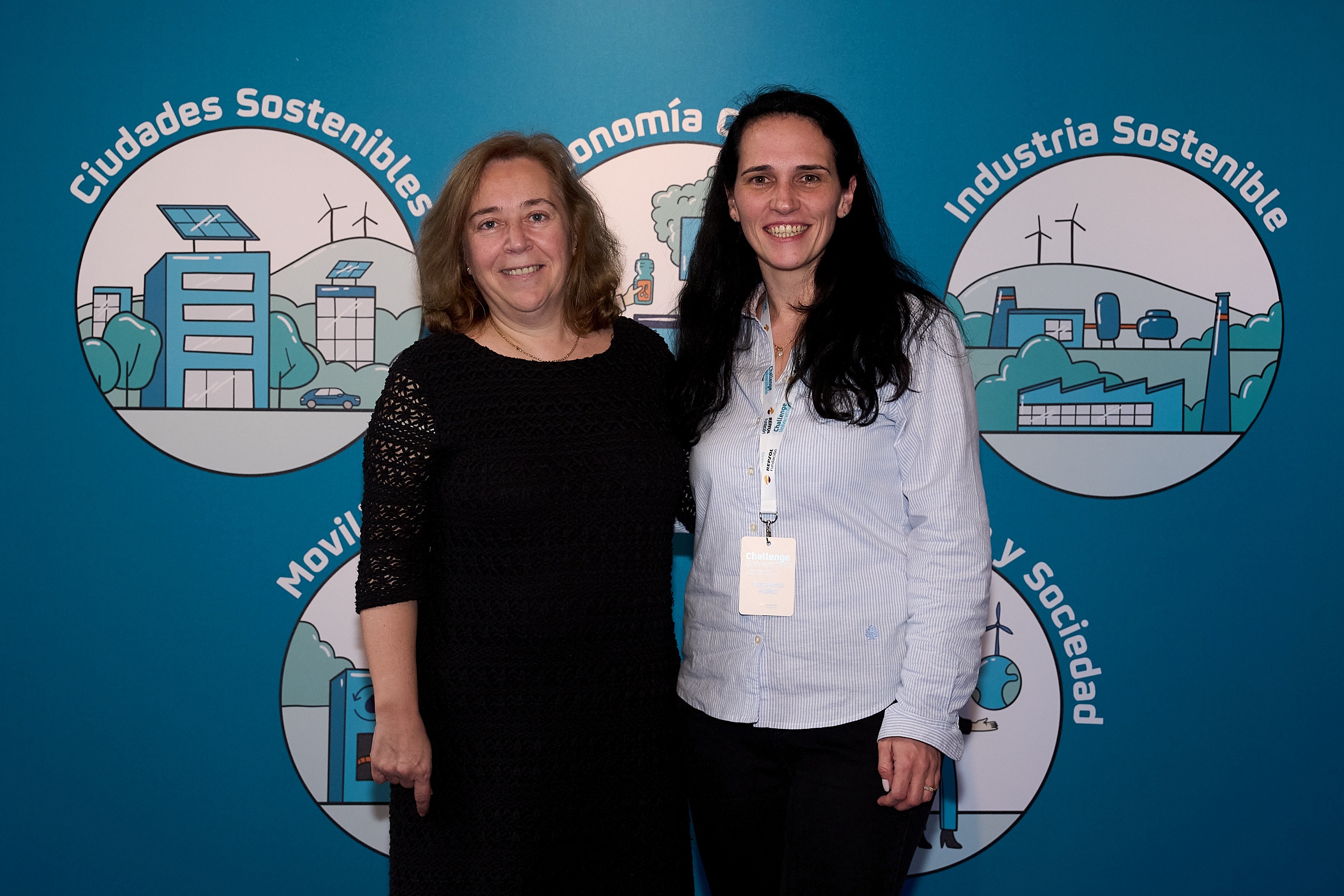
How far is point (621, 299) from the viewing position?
1891 millimetres

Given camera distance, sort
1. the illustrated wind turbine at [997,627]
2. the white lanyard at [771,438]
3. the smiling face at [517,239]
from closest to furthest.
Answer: the white lanyard at [771,438], the smiling face at [517,239], the illustrated wind turbine at [997,627]

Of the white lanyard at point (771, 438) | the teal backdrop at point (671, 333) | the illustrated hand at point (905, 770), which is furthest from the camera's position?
the teal backdrop at point (671, 333)

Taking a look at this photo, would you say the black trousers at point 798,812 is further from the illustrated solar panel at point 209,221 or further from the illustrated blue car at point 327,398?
the illustrated solar panel at point 209,221

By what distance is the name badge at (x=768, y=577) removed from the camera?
129cm

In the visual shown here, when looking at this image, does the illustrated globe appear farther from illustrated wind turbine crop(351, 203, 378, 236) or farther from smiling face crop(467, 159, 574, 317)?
illustrated wind turbine crop(351, 203, 378, 236)

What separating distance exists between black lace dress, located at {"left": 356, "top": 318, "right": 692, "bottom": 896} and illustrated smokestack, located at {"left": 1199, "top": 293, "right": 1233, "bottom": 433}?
1.38 meters

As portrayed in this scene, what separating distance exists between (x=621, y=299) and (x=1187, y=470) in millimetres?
1342

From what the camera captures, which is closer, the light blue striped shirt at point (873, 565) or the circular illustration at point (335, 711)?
the light blue striped shirt at point (873, 565)

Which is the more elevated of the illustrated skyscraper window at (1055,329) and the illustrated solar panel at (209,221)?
the illustrated solar panel at (209,221)

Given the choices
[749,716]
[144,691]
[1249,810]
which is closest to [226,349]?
[144,691]

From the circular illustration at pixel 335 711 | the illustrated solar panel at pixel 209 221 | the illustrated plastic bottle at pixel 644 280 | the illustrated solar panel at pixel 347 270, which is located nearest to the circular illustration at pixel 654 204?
the illustrated plastic bottle at pixel 644 280

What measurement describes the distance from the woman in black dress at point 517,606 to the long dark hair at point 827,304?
14 centimetres

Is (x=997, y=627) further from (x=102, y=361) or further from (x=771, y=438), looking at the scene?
(x=102, y=361)

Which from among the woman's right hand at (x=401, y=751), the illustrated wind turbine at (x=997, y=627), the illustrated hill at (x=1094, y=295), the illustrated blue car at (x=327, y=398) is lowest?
the woman's right hand at (x=401, y=751)
